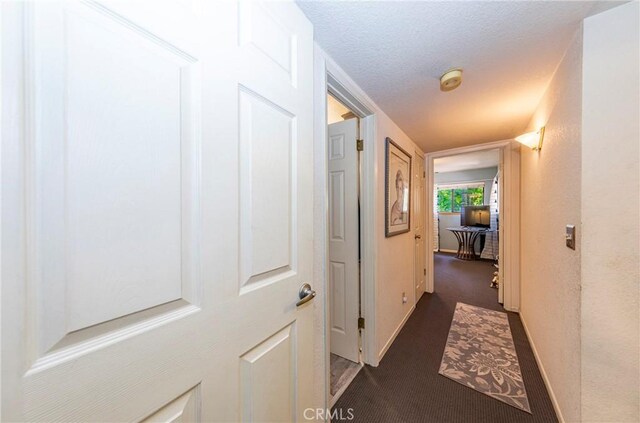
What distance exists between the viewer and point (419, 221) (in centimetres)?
324

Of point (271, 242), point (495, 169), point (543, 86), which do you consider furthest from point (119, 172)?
point (495, 169)

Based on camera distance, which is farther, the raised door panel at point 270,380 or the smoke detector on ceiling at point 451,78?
the smoke detector on ceiling at point 451,78

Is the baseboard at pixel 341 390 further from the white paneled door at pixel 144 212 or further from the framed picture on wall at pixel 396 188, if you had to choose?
the framed picture on wall at pixel 396 188

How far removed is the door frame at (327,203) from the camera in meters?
1.20

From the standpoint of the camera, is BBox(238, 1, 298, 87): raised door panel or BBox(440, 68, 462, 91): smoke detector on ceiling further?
BBox(440, 68, 462, 91): smoke detector on ceiling

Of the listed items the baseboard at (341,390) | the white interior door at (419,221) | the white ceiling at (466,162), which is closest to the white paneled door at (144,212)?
the baseboard at (341,390)

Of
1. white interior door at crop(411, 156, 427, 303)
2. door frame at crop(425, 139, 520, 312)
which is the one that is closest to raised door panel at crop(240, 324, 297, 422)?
white interior door at crop(411, 156, 427, 303)

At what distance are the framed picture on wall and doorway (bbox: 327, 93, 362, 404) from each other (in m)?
0.35

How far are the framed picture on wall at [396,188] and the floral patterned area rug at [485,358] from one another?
1.14 m

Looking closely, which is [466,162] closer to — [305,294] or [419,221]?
[419,221]

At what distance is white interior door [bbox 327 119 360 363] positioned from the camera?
1.96m

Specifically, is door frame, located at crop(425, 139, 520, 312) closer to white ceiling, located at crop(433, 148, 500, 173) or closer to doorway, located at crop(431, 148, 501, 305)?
doorway, located at crop(431, 148, 501, 305)

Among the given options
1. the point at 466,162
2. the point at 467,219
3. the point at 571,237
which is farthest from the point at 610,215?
the point at 467,219

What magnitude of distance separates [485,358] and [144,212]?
2607mm
